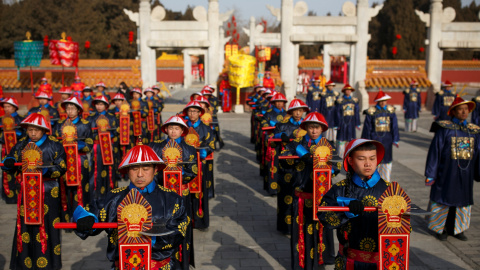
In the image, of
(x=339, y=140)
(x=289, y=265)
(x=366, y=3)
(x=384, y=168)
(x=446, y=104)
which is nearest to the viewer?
(x=289, y=265)

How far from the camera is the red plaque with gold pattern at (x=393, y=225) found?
10.3ft

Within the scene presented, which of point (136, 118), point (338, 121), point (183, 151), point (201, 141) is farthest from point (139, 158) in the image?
point (338, 121)

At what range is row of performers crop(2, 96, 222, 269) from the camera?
3.53 meters

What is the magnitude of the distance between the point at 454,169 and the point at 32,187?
5.67 meters

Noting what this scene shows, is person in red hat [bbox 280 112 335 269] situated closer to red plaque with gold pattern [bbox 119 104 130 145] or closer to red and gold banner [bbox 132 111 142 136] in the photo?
red plaque with gold pattern [bbox 119 104 130 145]

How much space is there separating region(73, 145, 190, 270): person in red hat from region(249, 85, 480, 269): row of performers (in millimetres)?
1106

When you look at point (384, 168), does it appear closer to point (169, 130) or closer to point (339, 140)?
point (339, 140)

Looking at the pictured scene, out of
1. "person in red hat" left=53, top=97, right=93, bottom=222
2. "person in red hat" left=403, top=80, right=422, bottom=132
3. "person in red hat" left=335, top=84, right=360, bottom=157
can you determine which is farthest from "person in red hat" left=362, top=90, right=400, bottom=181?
"person in red hat" left=403, top=80, right=422, bottom=132

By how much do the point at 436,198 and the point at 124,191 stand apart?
498 centimetres

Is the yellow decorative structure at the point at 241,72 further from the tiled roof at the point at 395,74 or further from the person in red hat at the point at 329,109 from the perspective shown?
the person in red hat at the point at 329,109

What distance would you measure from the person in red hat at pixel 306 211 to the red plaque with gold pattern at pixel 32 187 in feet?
9.68

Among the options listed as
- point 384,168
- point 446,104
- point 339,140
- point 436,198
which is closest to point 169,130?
point 436,198

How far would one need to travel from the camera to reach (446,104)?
15.4 m

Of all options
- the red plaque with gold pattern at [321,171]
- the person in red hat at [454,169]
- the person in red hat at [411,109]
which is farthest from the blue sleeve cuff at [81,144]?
the person in red hat at [411,109]
